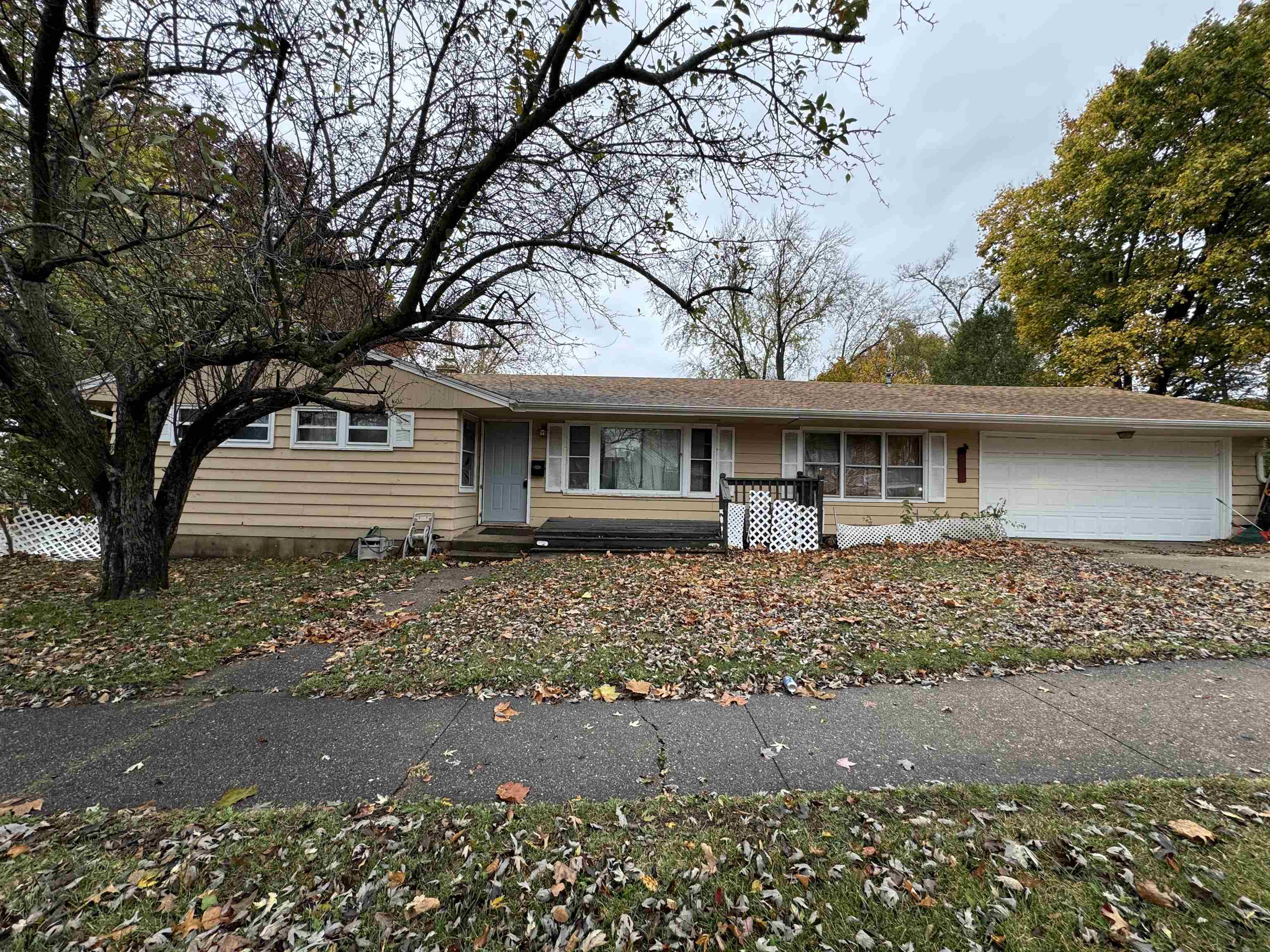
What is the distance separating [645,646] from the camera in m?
4.47

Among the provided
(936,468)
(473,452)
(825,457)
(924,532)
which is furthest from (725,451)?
(473,452)

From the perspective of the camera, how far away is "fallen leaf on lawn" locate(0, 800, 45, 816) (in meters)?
2.39

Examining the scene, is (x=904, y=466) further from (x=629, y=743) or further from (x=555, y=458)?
(x=629, y=743)

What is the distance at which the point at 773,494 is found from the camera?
31.3 feet

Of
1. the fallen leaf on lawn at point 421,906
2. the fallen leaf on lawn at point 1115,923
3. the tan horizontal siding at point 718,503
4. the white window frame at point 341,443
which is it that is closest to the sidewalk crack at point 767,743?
the fallen leaf on lawn at point 1115,923

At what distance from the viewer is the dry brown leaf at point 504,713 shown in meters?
3.31

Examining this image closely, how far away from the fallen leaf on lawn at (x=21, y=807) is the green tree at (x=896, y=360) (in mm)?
26027

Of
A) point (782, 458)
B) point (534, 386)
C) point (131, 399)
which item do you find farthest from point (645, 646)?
point (534, 386)

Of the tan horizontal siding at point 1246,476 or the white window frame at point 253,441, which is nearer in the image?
the white window frame at point 253,441

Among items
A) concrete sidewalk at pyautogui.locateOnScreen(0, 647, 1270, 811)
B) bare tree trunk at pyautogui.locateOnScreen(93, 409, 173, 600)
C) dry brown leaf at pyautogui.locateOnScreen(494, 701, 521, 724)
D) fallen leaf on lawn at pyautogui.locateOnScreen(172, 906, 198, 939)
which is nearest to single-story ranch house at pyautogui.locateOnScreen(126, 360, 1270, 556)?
bare tree trunk at pyautogui.locateOnScreen(93, 409, 173, 600)

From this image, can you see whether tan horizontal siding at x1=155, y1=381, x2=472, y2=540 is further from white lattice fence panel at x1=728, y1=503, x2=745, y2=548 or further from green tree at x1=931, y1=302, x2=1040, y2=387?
green tree at x1=931, y1=302, x2=1040, y2=387

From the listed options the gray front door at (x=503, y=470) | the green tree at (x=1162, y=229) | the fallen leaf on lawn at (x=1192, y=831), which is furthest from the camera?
the green tree at (x=1162, y=229)

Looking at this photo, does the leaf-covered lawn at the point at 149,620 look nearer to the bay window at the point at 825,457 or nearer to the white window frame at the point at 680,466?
the white window frame at the point at 680,466

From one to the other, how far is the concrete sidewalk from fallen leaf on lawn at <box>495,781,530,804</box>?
0.05 metres
